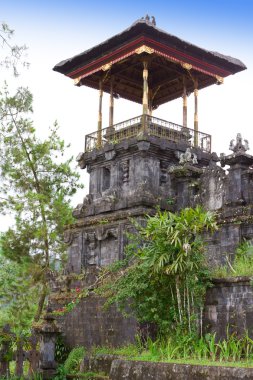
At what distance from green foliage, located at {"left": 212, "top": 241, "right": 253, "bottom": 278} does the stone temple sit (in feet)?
2.83

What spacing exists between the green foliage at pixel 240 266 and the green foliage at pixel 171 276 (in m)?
0.45

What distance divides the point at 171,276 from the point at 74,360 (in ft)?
16.1

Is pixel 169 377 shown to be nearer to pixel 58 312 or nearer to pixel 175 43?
pixel 58 312

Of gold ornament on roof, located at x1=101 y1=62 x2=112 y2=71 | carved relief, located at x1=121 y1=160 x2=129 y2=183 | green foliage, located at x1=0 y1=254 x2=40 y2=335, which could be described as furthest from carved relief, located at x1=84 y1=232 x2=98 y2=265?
gold ornament on roof, located at x1=101 y1=62 x2=112 y2=71

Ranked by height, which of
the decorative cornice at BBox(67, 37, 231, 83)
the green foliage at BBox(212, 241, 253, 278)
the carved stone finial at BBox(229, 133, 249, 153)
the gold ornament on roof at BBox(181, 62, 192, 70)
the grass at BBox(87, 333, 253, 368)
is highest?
the decorative cornice at BBox(67, 37, 231, 83)

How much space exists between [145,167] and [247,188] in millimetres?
5413

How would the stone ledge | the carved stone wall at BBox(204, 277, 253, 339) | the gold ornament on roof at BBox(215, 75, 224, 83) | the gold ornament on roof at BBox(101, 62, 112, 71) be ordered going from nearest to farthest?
the stone ledge, the carved stone wall at BBox(204, 277, 253, 339), the gold ornament on roof at BBox(101, 62, 112, 71), the gold ornament on roof at BBox(215, 75, 224, 83)

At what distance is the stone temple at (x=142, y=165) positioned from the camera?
64.5 feet

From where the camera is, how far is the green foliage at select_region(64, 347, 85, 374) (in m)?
18.0

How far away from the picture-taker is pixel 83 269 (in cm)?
2448

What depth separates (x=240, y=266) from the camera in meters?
15.7

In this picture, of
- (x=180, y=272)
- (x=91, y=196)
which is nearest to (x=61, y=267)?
(x=91, y=196)

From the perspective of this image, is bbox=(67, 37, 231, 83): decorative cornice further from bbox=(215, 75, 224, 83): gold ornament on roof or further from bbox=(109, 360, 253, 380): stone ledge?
bbox=(109, 360, 253, 380): stone ledge

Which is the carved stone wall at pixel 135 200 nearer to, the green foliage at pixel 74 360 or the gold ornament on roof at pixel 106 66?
the green foliage at pixel 74 360
